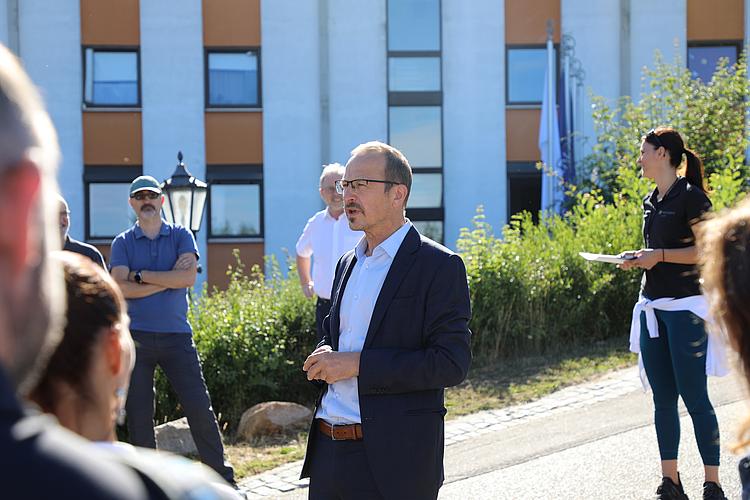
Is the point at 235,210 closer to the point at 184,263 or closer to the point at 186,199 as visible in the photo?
the point at 186,199

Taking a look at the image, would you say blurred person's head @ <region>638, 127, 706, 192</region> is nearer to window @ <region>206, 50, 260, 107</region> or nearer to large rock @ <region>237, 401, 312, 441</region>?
large rock @ <region>237, 401, 312, 441</region>

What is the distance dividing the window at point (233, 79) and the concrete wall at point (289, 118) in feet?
1.33

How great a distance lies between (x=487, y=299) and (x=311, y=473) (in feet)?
24.7

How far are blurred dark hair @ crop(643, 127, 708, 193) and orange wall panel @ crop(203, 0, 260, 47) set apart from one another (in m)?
17.9

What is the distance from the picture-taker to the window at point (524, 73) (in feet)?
74.4

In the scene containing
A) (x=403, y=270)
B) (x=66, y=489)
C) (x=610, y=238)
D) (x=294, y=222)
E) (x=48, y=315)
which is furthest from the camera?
(x=294, y=222)

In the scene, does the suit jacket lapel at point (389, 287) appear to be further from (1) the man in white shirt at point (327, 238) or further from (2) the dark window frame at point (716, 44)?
(2) the dark window frame at point (716, 44)

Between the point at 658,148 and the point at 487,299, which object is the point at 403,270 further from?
the point at 487,299

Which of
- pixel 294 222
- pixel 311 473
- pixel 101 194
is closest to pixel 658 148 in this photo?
pixel 311 473

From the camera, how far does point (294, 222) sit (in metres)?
22.2

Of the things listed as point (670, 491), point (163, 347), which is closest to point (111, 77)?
point (163, 347)

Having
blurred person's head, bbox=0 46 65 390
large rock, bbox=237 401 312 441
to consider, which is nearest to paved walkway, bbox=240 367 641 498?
large rock, bbox=237 401 312 441

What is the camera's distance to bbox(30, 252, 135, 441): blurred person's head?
4.80 feet

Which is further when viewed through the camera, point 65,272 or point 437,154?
point 437,154
